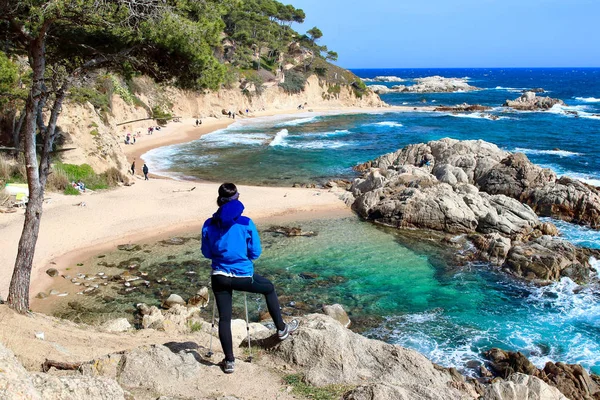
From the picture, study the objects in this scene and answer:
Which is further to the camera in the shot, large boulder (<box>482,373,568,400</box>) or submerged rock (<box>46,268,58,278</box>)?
submerged rock (<box>46,268,58,278</box>)

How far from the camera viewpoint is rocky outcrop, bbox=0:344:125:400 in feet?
11.3

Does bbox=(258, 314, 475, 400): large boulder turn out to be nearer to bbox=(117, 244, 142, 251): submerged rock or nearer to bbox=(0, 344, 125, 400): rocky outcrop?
bbox=(0, 344, 125, 400): rocky outcrop

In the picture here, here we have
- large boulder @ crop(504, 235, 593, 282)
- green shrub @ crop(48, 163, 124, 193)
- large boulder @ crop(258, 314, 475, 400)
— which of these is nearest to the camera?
large boulder @ crop(258, 314, 475, 400)

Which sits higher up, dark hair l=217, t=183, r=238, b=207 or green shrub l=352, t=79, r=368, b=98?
green shrub l=352, t=79, r=368, b=98

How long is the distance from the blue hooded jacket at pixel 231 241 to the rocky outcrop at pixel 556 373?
24.2 feet

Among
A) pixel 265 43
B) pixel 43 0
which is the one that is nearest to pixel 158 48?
pixel 43 0

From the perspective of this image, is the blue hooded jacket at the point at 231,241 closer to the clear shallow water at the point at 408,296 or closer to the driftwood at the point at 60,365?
the driftwood at the point at 60,365

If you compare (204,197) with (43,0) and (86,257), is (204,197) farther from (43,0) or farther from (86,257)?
(43,0)

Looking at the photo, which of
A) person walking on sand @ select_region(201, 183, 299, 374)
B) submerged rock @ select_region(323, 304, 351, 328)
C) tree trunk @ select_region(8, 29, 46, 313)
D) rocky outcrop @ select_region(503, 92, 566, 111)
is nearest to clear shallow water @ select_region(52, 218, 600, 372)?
submerged rock @ select_region(323, 304, 351, 328)

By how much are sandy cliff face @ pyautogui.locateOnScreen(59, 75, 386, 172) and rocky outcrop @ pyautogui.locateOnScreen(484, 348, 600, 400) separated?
435 inches

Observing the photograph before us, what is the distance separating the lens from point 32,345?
22.3 feet

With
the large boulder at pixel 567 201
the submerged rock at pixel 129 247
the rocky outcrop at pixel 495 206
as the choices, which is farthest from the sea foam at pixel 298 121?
the submerged rock at pixel 129 247

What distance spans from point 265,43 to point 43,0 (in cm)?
7662

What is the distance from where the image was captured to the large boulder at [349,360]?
647 cm
